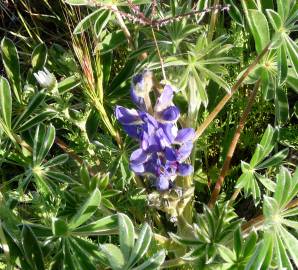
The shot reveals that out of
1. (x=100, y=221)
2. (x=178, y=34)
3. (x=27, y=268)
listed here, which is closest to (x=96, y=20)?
(x=178, y=34)

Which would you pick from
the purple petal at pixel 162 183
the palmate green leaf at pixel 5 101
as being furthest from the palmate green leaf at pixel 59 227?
the palmate green leaf at pixel 5 101

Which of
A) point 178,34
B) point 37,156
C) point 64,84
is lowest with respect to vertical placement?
point 37,156

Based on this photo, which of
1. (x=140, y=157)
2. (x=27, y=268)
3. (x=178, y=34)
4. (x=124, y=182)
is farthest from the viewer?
(x=124, y=182)

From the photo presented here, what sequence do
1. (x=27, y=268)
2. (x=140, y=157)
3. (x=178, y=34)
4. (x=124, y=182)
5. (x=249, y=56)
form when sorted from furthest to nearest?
1. (x=249, y=56)
2. (x=124, y=182)
3. (x=178, y=34)
4. (x=27, y=268)
5. (x=140, y=157)

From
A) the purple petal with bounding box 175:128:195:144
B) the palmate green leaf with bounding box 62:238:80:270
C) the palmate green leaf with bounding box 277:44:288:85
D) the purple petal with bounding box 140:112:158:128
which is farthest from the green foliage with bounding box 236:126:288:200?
the palmate green leaf with bounding box 62:238:80:270

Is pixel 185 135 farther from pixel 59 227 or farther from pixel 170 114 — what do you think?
pixel 59 227

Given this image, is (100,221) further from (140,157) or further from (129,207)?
(129,207)

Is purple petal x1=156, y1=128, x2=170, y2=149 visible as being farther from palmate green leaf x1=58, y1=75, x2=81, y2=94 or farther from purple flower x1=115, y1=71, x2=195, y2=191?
palmate green leaf x1=58, y1=75, x2=81, y2=94

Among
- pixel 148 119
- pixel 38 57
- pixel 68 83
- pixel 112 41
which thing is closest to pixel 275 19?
pixel 148 119
